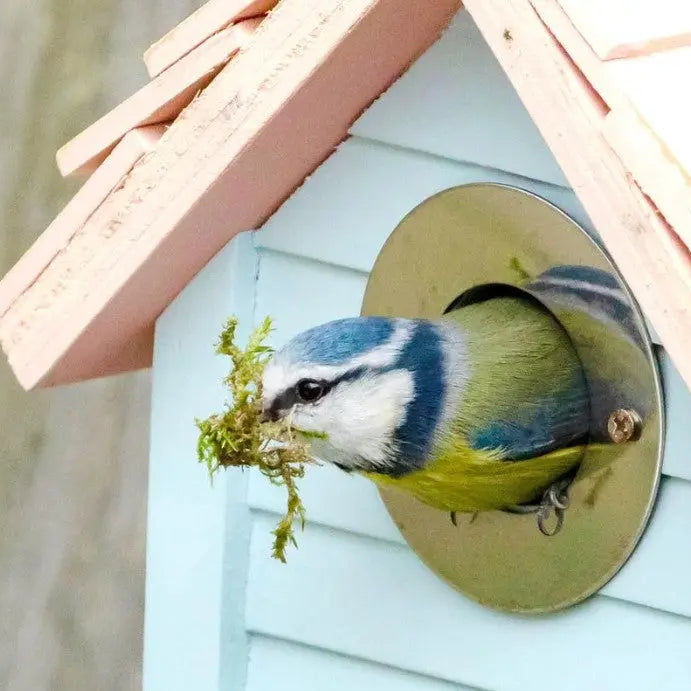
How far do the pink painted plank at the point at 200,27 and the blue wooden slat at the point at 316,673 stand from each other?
35 cm

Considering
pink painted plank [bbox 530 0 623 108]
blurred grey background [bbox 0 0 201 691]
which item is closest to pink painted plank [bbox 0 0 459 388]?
pink painted plank [bbox 530 0 623 108]

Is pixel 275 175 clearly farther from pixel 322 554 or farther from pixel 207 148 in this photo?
pixel 322 554

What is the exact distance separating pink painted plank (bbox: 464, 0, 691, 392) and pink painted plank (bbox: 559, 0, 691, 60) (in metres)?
0.01

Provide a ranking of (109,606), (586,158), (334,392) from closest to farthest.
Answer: (586,158)
(334,392)
(109,606)

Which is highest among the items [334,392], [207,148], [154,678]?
[207,148]

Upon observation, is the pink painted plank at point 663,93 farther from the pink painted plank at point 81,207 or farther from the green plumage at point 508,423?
the pink painted plank at point 81,207

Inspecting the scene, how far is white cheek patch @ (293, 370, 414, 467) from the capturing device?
0.54 metres

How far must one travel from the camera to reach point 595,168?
43 cm

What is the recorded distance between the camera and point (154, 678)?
0.72m

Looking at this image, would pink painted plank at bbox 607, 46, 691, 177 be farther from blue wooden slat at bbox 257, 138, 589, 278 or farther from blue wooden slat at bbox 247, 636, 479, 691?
blue wooden slat at bbox 247, 636, 479, 691

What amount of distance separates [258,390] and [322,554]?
167mm

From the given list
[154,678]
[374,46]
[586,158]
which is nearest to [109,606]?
[154,678]

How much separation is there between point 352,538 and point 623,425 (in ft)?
0.66

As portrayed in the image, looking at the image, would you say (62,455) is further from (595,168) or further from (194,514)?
(595,168)
